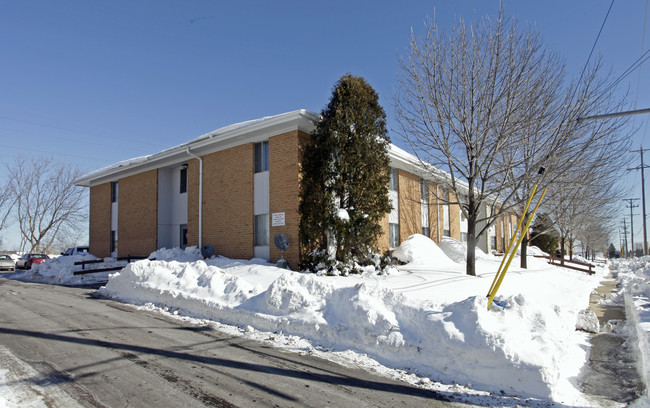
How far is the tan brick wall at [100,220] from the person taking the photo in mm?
23969

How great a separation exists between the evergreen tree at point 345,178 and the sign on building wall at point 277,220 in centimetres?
93

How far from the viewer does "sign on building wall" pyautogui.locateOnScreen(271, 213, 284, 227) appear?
48.1 feet

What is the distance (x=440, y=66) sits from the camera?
13836 millimetres

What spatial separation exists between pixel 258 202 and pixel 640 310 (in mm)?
12258

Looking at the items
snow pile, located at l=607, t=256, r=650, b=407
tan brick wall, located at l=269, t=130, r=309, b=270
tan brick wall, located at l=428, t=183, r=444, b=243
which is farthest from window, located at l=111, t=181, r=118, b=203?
snow pile, located at l=607, t=256, r=650, b=407

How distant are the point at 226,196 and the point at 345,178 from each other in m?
5.47

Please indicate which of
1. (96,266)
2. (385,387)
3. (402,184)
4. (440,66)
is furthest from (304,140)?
(96,266)

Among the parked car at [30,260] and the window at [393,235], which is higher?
the window at [393,235]

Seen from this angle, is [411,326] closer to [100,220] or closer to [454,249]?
[454,249]

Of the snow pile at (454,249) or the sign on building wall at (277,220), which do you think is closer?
the sign on building wall at (277,220)

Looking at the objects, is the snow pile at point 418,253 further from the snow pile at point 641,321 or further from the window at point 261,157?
the window at point 261,157

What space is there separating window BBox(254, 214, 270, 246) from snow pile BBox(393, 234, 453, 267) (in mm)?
5790

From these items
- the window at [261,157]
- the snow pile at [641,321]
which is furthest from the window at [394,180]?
the snow pile at [641,321]

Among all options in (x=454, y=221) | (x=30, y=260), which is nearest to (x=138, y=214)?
(x=30, y=260)
